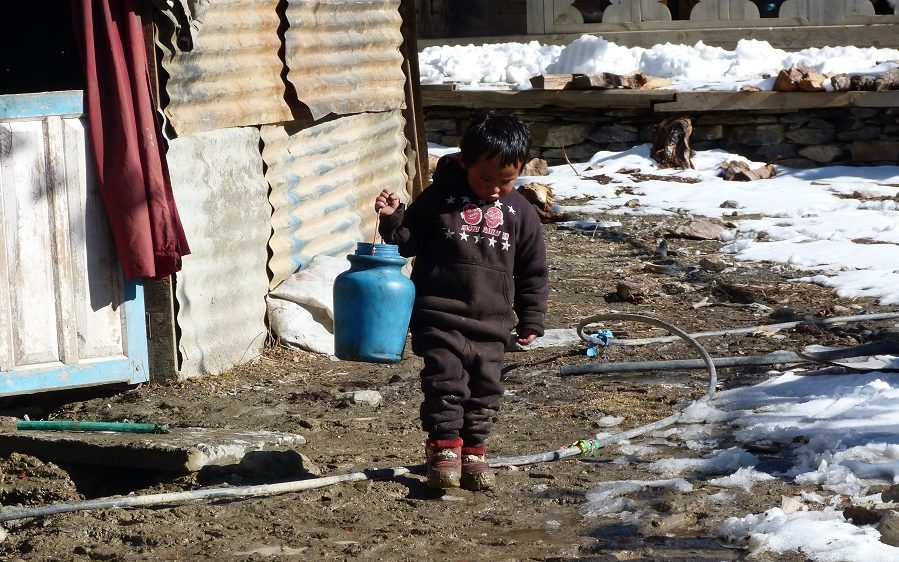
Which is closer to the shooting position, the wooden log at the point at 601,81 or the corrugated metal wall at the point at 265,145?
the corrugated metal wall at the point at 265,145

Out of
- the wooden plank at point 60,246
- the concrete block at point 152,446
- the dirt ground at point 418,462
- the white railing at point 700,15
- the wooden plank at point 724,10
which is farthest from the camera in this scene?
→ the wooden plank at point 724,10

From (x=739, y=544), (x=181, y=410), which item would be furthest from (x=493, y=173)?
(x=181, y=410)

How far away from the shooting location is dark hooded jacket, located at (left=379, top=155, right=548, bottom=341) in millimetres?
4574

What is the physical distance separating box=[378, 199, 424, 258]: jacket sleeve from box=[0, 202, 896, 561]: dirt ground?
3.09 feet

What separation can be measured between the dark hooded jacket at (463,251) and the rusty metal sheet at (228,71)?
2.42 meters

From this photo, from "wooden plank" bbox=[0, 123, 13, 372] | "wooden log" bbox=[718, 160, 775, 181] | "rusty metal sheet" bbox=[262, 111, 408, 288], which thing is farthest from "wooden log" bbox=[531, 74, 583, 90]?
"wooden plank" bbox=[0, 123, 13, 372]

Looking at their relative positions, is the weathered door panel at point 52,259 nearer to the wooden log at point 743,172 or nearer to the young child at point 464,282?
the young child at point 464,282

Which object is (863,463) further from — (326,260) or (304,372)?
(326,260)

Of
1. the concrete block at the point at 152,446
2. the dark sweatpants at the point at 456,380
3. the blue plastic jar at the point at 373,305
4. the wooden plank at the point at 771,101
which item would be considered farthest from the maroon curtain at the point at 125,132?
the wooden plank at the point at 771,101

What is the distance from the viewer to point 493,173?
449cm

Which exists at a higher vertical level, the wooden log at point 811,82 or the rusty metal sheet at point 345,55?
the rusty metal sheet at point 345,55

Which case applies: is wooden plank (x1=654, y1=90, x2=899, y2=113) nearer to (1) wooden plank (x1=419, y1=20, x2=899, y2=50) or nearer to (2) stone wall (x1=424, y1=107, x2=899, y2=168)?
(2) stone wall (x1=424, y1=107, x2=899, y2=168)

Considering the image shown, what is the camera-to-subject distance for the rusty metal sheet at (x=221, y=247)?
264 inches

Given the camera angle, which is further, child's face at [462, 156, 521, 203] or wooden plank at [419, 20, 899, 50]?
wooden plank at [419, 20, 899, 50]
